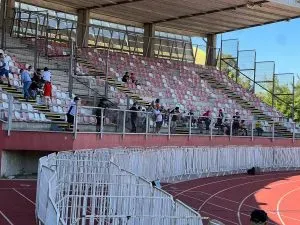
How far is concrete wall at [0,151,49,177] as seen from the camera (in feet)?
62.1

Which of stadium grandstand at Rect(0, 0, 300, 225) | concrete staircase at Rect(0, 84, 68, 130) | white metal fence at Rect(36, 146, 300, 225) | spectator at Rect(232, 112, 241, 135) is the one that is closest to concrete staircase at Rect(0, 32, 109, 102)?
stadium grandstand at Rect(0, 0, 300, 225)

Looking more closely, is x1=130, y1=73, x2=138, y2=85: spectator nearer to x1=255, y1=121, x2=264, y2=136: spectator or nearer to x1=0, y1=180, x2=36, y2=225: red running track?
x1=255, y1=121, x2=264, y2=136: spectator

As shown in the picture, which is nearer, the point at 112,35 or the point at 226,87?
the point at 112,35

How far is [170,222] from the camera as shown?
7.99 meters

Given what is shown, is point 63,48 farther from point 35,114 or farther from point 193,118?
point 35,114

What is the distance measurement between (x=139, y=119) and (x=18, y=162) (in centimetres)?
611

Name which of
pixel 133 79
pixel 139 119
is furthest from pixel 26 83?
pixel 133 79

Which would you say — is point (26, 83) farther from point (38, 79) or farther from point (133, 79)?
point (133, 79)

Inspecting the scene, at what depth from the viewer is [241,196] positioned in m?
19.3

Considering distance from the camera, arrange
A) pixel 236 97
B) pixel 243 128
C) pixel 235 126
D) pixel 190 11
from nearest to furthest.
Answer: pixel 235 126 → pixel 243 128 → pixel 190 11 → pixel 236 97

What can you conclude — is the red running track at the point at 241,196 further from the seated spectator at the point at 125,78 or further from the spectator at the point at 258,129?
the seated spectator at the point at 125,78

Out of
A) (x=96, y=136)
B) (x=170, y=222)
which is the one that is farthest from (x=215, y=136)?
(x=170, y=222)

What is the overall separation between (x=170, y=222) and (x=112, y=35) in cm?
3454

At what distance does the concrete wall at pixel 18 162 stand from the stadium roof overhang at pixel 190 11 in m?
19.9
